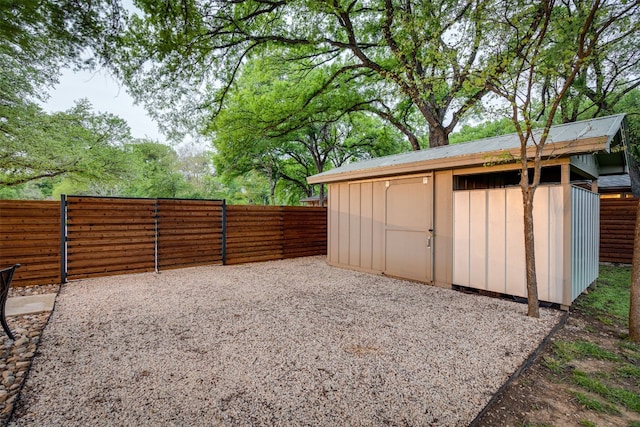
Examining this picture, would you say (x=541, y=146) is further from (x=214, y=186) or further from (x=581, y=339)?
(x=214, y=186)

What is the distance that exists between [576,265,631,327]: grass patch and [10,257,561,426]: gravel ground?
29.2 inches

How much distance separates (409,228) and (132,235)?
5.61 metres

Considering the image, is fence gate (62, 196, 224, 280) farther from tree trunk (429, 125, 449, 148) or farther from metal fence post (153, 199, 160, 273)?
tree trunk (429, 125, 449, 148)

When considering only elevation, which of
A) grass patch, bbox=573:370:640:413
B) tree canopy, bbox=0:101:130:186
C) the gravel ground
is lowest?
grass patch, bbox=573:370:640:413

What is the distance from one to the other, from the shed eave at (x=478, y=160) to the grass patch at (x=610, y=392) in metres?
2.44

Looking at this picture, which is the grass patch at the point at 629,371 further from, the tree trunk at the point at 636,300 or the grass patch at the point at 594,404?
the tree trunk at the point at 636,300

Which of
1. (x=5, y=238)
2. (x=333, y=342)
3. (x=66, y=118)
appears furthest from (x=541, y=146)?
(x=66, y=118)

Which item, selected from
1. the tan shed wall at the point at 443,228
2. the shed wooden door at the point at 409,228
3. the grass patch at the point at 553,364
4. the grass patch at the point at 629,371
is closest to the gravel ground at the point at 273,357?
the grass patch at the point at 553,364

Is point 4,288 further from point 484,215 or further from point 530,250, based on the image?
point 484,215

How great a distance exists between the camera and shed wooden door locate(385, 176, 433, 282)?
512cm

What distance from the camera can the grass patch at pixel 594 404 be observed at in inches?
72.9

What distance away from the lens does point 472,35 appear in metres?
4.34

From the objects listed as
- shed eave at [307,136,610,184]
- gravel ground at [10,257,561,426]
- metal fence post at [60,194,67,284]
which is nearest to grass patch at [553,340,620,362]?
gravel ground at [10,257,561,426]

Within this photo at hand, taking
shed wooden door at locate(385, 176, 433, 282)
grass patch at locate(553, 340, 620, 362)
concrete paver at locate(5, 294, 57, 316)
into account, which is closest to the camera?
grass patch at locate(553, 340, 620, 362)
